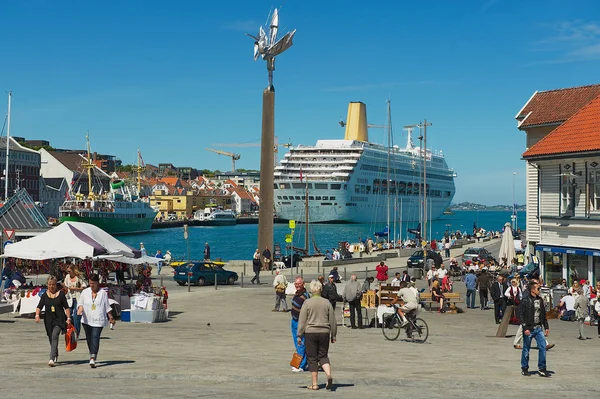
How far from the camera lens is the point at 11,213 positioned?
50969 millimetres

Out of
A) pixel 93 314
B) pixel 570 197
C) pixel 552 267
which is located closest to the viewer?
pixel 93 314

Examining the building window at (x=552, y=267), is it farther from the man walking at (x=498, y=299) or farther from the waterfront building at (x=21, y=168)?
the waterfront building at (x=21, y=168)

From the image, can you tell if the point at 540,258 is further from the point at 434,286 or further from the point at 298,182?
the point at 298,182

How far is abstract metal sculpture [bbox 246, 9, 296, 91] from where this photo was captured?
165 feet

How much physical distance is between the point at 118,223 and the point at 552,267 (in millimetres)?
131486

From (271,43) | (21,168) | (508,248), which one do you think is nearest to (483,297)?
(508,248)

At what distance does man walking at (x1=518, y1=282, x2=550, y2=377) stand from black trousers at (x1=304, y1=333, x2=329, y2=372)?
368 cm

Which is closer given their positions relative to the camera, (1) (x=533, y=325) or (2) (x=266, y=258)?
(1) (x=533, y=325)

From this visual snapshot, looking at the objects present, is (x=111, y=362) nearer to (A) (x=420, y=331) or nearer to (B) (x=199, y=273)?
(A) (x=420, y=331)

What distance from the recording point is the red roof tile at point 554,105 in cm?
3678

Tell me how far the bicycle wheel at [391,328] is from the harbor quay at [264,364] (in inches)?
11.7

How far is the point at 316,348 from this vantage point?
1271 centimetres

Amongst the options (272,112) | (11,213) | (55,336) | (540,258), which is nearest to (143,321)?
(55,336)

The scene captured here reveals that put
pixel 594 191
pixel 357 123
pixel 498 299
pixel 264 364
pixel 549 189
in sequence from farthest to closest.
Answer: pixel 357 123
pixel 549 189
pixel 594 191
pixel 498 299
pixel 264 364
